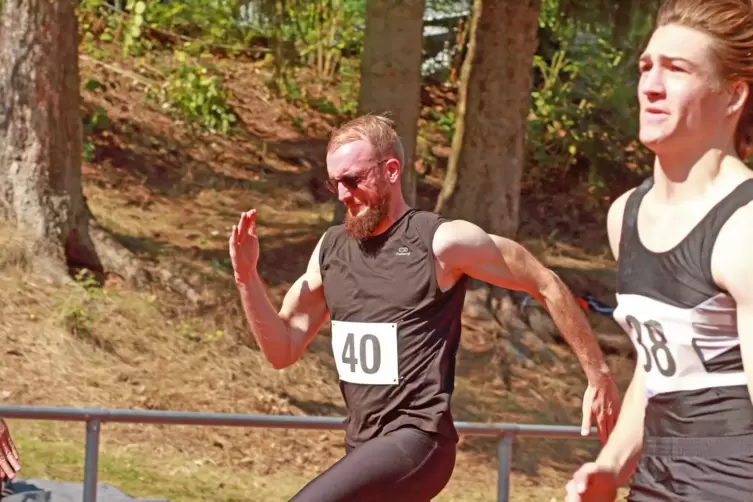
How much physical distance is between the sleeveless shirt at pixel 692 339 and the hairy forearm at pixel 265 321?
7.20 feet

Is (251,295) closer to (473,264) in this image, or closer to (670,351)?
(473,264)

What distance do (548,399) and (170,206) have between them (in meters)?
4.78

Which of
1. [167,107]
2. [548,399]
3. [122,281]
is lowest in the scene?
[548,399]

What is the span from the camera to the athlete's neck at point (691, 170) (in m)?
3.34

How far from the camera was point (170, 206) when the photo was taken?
15.9 metres

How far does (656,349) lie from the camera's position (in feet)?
11.1

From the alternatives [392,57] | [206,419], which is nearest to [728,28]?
[206,419]

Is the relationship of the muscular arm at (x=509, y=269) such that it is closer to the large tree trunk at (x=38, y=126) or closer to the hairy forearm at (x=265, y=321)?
the hairy forearm at (x=265, y=321)

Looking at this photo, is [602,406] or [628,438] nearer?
[628,438]

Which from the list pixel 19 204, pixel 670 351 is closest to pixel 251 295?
pixel 670 351

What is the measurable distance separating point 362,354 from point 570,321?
0.77 m

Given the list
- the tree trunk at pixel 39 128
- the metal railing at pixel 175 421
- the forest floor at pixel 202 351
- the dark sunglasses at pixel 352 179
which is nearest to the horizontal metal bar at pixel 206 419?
the metal railing at pixel 175 421

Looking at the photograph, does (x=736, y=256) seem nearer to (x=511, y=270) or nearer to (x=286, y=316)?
(x=511, y=270)

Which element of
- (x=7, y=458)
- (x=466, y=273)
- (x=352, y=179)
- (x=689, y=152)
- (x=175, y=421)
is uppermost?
(x=689, y=152)
